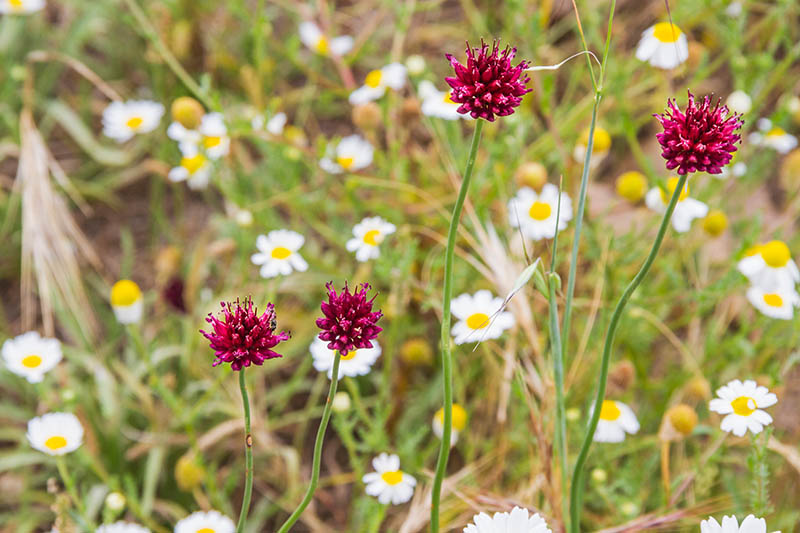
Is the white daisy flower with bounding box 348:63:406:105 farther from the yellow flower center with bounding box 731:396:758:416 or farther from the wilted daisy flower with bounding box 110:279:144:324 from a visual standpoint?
the yellow flower center with bounding box 731:396:758:416

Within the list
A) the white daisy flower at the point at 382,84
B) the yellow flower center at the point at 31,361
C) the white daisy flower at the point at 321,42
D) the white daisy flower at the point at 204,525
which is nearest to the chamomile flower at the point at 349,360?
the white daisy flower at the point at 204,525

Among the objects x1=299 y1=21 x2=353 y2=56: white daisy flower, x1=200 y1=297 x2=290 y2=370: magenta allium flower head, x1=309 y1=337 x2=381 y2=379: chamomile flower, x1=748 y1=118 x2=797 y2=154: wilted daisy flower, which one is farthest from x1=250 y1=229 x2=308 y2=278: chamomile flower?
x1=748 y1=118 x2=797 y2=154: wilted daisy flower

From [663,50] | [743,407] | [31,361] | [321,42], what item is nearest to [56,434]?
[31,361]

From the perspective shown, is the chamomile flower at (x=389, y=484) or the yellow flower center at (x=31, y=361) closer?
the chamomile flower at (x=389, y=484)

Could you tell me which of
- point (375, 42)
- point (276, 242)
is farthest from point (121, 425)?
point (375, 42)

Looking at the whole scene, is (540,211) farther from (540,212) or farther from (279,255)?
(279,255)

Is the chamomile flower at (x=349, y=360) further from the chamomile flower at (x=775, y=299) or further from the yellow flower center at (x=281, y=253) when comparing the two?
the chamomile flower at (x=775, y=299)
